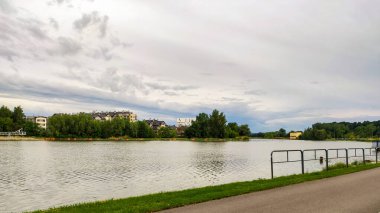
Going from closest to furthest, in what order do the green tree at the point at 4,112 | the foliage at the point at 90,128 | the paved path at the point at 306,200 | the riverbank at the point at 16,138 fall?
1. the paved path at the point at 306,200
2. the riverbank at the point at 16,138
3. the foliage at the point at 90,128
4. the green tree at the point at 4,112

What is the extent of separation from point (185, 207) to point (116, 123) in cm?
17649

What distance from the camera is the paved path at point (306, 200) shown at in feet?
39.2

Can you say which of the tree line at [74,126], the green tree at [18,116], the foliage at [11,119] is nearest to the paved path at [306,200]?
the tree line at [74,126]

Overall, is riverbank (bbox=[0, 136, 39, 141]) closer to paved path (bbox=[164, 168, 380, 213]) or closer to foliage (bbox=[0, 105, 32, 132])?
foliage (bbox=[0, 105, 32, 132])

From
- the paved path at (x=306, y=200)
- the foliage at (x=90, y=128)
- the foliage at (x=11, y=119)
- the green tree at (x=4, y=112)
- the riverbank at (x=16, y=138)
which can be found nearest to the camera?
the paved path at (x=306, y=200)

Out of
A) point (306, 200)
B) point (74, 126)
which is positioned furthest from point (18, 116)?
point (306, 200)

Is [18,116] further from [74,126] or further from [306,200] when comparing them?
[306,200]

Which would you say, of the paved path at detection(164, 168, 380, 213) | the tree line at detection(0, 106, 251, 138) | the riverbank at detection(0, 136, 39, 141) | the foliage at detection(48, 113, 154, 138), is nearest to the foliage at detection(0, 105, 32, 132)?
the tree line at detection(0, 106, 251, 138)

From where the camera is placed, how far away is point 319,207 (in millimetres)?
12289

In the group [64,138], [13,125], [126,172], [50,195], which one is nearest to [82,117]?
[64,138]

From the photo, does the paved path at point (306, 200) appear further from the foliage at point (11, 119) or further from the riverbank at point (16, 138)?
the foliage at point (11, 119)

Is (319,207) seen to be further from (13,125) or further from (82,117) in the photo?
(13,125)

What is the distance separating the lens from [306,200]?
535 inches

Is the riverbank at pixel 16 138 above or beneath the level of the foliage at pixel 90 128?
beneath
